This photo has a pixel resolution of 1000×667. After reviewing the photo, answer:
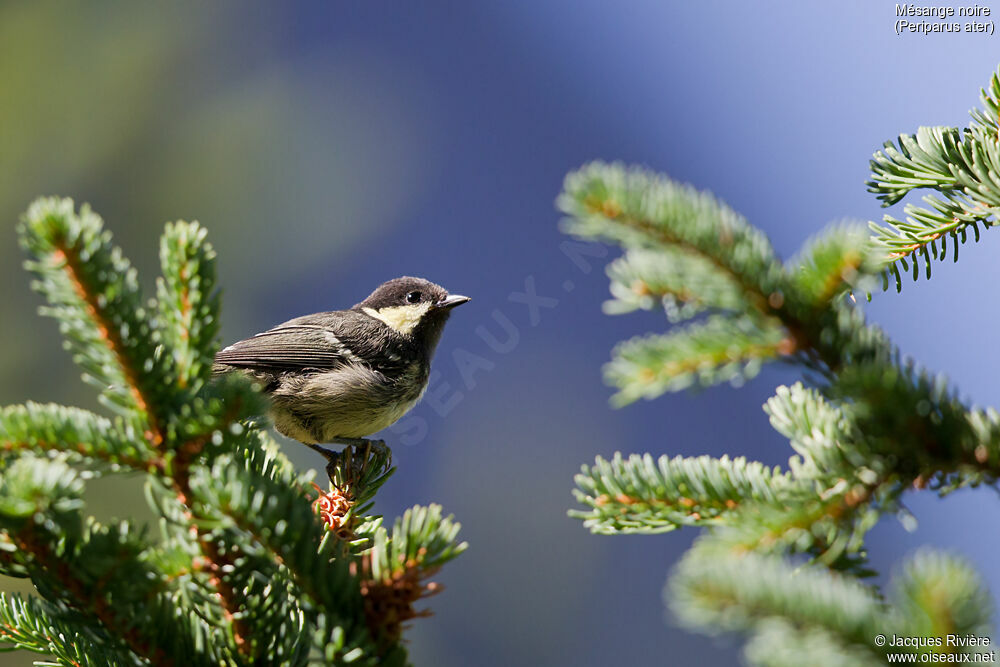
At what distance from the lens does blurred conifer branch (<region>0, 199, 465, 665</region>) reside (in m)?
0.76

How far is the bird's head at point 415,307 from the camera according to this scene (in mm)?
3178

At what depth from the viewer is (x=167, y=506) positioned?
0.88 metres

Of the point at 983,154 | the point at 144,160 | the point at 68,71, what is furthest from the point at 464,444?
the point at 983,154

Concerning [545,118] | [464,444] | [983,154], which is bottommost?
[983,154]

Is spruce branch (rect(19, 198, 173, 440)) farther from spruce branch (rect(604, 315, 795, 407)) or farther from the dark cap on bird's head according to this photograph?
the dark cap on bird's head

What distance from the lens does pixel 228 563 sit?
2.89 ft

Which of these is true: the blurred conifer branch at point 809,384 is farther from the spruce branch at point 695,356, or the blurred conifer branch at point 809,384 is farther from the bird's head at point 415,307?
the bird's head at point 415,307

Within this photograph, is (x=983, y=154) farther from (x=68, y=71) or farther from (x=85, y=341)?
(x=68, y=71)

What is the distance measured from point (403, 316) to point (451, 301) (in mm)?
233

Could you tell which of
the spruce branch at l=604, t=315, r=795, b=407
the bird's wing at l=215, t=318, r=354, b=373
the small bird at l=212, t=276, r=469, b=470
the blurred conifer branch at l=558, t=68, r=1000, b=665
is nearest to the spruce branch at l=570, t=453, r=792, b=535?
the blurred conifer branch at l=558, t=68, r=1000, b=665

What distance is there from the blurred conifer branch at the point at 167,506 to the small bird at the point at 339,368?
1.66 m

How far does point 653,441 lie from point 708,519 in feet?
19.2

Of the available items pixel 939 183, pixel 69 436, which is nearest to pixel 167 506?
pixel 69 436

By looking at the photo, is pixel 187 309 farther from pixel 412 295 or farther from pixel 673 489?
pixel 412 295
